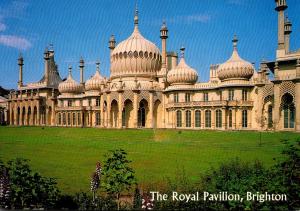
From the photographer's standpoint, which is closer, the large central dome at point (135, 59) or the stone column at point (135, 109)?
the stone column at point (135, 109)

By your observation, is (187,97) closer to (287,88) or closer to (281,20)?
(287,88)

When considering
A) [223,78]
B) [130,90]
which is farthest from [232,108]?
[130,90]

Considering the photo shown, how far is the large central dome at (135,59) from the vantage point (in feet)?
196

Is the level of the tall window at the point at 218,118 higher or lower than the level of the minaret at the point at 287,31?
lower

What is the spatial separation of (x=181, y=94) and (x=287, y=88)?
1785 centimetres

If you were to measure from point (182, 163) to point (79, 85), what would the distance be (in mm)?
62878

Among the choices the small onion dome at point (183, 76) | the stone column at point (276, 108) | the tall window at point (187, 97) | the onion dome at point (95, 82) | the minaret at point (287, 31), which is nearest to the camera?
the stone column at point (276, 108)

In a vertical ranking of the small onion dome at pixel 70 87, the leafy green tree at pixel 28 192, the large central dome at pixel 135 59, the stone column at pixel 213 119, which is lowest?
the leafy green tree at pixel 28 192

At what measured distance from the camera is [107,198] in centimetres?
1002

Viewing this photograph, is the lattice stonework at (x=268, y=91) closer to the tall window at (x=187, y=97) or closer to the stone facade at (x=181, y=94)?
the stone facade at (x=181, y=94)

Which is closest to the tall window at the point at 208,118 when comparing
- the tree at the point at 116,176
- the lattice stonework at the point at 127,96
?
the lattice stonework at the point at 127,96

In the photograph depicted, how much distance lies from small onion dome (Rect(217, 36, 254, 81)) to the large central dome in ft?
46.3

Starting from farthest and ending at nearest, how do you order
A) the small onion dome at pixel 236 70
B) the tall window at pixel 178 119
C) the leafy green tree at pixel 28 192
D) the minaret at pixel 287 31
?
the tall window at pixel 178 119 → the small onion dome at pixel 236 70 → the minaret at pixel 287 31 → the leafy green tree at pixel 28 192

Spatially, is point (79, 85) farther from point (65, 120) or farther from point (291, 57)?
point (291, 57)
